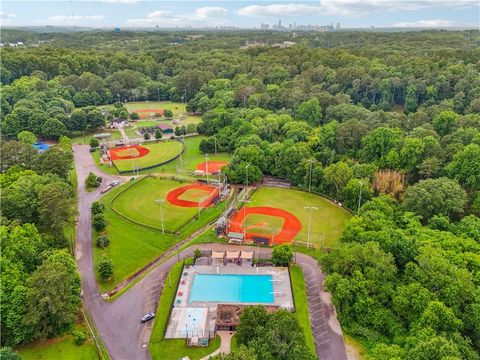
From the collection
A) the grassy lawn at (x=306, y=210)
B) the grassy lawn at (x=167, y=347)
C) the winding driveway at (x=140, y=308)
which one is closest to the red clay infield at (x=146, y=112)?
the grassy lawn at (x=306, y=210)

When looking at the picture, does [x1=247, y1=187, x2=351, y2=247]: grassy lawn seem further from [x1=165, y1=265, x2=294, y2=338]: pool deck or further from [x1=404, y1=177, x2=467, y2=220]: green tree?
[x1=404, y1=177, x2=467, y2=220]: green tree

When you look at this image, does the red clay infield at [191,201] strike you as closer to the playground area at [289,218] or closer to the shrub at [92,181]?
the playground area at [289,218]

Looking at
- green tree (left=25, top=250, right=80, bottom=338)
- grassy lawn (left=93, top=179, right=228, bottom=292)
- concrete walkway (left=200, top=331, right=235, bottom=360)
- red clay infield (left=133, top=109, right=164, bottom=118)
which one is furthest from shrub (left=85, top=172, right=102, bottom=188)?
red clay infield (left=133, top=109, right=164, bottom=118)

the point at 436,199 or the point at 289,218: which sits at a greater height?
the point at 436,199

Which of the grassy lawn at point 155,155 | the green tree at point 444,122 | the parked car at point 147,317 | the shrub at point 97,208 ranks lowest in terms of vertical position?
the parked car at point 147,317

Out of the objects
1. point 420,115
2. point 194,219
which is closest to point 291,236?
point 194,219

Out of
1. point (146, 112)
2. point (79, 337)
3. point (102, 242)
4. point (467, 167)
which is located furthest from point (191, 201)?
point (146, 112)

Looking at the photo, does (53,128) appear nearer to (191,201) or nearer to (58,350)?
(191,201)
